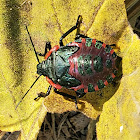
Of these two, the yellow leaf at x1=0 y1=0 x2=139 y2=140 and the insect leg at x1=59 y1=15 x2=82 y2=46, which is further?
the insect leg at x1=59 y1=15 x2=82 y2=46

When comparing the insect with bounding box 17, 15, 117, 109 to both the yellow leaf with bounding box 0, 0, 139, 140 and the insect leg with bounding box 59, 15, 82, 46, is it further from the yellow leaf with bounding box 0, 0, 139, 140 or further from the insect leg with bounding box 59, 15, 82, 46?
the yellow leaf with bounding box 0, 0, 139, 140

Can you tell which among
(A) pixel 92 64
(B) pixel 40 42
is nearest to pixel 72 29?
(B) pixel 40 42

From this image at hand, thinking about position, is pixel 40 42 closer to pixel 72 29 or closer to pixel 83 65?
pixel 72 29

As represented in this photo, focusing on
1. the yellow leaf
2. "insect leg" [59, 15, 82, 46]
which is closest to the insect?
"insect leg" [59, 15, 82, 46]

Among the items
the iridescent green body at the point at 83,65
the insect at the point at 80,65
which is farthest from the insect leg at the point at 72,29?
the iridescent green body at the point at 83,65

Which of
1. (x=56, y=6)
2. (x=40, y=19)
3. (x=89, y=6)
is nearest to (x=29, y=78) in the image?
(x=40, y=19)

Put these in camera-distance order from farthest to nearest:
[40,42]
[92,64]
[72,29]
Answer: [40,42] < [72,29] < [92,64]

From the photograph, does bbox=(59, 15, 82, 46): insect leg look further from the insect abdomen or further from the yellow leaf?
the insect abdomen

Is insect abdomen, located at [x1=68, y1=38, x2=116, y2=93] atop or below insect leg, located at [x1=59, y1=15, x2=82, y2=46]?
below
